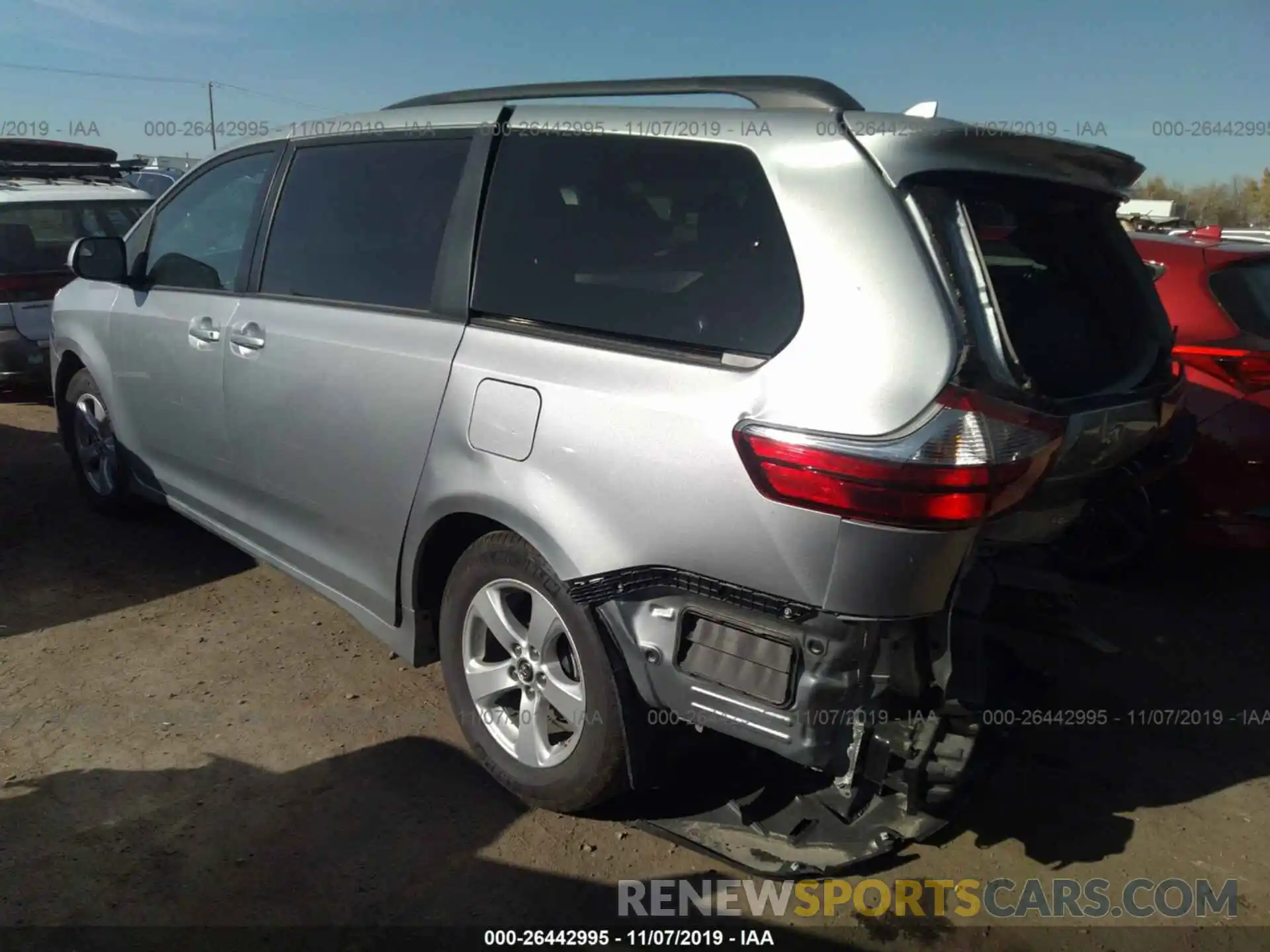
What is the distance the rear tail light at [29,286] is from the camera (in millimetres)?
6785

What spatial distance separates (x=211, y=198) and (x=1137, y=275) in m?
3.53

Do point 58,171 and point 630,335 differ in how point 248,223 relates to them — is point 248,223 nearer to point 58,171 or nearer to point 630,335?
point 630,335

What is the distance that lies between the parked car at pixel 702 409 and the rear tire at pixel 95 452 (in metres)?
1.64

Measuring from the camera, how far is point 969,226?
2178 mm

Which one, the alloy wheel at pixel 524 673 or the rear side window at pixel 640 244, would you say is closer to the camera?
the rear side window at pixel 640 244

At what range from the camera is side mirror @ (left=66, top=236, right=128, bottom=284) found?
4250mm

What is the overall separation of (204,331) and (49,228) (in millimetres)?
4468

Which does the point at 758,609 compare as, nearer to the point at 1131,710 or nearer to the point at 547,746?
the point at 547,746

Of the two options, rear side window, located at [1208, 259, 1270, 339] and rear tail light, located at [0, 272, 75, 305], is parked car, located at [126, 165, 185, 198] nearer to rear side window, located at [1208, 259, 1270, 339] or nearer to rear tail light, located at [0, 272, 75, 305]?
rear tail light, located at [0, 272, 75, 305]

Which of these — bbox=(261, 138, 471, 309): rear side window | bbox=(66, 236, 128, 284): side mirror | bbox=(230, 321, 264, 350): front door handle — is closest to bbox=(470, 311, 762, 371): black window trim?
bbox=(261, 138, 471, 309): rear side window

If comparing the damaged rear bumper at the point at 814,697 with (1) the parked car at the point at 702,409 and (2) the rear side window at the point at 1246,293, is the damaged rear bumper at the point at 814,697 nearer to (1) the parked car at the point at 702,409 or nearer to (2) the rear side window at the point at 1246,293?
(1) the parked car at the point at 702,409

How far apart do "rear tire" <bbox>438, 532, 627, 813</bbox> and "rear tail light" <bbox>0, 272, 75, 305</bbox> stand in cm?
540

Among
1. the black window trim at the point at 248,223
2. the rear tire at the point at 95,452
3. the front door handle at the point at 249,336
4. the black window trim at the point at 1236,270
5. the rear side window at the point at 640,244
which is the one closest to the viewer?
the rear side window at the point at 640,244

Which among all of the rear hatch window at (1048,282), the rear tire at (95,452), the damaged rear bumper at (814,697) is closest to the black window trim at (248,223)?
the rear tire at (95,452)
